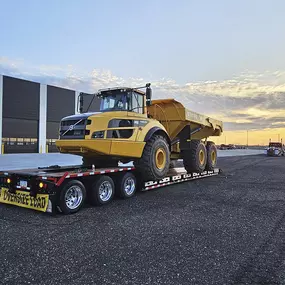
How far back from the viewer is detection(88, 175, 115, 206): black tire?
739 cm

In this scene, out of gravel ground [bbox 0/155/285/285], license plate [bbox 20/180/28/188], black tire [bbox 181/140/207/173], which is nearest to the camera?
gravel ground [bbox 0/155/285/285]

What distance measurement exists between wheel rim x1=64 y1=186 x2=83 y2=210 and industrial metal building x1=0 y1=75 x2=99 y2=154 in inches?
1052

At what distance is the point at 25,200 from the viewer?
6.96 meters

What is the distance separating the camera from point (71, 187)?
6.70m

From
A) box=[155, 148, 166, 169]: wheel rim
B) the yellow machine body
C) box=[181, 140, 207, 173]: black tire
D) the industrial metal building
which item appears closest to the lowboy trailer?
the yellow machine body

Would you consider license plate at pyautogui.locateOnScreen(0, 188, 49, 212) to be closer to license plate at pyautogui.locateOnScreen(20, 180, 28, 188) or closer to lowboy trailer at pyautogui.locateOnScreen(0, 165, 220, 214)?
lowboy trailer at pyautogui.locateOnScreen(0, 165, 220, 214)

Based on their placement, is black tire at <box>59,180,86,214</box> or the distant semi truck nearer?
black tire at <box>59,180,86,214</box>

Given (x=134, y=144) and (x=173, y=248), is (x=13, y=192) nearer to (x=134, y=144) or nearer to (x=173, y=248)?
(x=134, y=144)

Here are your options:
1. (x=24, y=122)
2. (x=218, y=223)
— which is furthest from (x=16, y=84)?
(x=218, y=223)

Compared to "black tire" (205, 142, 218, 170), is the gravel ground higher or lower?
lower

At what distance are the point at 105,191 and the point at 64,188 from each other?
1.56 metres

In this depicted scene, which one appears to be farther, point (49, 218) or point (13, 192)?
point (13, 192)

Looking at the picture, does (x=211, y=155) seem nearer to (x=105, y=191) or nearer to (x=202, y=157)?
(x=202, y=157)

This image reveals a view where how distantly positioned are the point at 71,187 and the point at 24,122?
2967 centimetres
